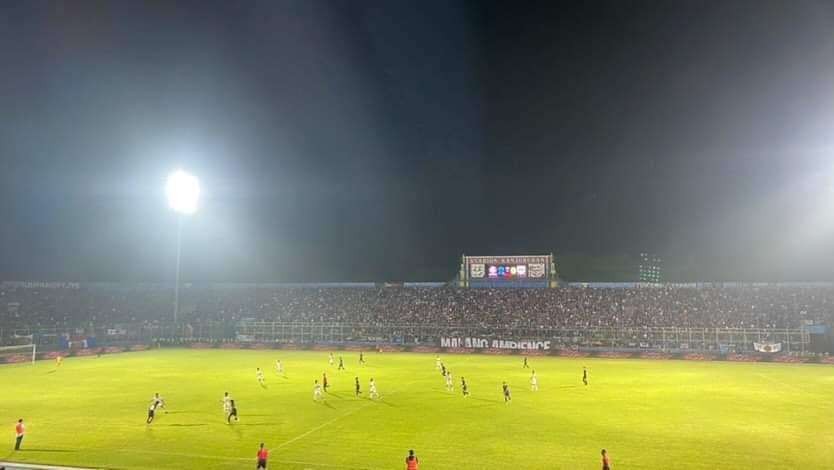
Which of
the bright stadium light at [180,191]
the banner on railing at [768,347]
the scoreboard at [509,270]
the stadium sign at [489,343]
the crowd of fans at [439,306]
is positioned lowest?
the stadium sign at [489,343]

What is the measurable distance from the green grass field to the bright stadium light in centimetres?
3040

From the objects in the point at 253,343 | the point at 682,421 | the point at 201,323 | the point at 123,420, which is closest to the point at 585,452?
the point at 682,421

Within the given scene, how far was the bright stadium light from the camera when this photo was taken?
81438 millimetres

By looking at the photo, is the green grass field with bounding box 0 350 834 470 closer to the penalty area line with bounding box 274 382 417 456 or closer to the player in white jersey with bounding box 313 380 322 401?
the penalty area line with bounding box 274 382 417 456

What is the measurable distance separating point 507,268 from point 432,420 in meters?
70.3

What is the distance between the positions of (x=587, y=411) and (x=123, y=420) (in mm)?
28488

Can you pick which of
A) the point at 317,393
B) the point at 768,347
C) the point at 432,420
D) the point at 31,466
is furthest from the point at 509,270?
the point at 31,466

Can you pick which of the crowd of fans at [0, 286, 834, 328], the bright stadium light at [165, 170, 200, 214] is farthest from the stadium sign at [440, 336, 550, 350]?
the bright stadium light at [165, 170, 200, 214]

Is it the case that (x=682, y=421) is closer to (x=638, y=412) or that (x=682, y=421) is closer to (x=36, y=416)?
(x=638, y=412)

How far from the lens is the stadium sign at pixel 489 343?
84.2 m

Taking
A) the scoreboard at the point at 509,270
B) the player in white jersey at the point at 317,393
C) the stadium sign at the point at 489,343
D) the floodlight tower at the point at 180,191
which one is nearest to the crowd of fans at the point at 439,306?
the scoreboard at the point at 509,270

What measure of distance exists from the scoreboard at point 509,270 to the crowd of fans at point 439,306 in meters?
2.88

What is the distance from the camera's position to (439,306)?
341 ft

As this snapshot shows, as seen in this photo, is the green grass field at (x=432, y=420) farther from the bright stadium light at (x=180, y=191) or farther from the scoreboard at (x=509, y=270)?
the scoreboard at (x=509, y=270)
